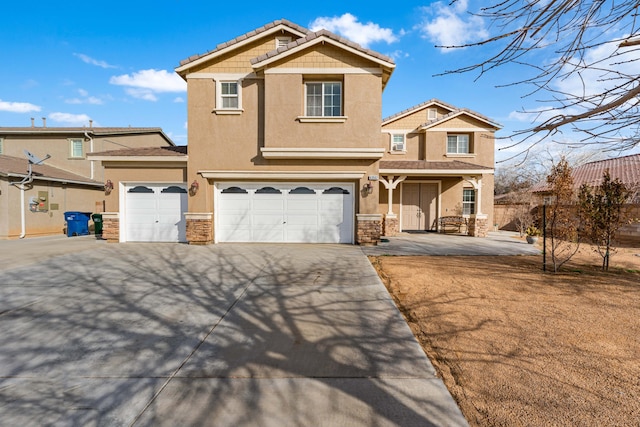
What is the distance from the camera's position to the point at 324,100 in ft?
34.3

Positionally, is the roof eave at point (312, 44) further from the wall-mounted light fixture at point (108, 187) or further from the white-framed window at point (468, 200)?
the white-framed window at point (468, 200)

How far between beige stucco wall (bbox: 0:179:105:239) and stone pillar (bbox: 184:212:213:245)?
9.27 metres

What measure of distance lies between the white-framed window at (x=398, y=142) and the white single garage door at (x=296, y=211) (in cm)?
697

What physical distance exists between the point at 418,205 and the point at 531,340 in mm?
12785

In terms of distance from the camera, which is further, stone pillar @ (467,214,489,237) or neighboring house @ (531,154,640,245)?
stone pillar @ (467,214,489,237)

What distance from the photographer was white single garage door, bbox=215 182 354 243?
1083 centimetres

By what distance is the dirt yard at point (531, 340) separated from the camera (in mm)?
2465

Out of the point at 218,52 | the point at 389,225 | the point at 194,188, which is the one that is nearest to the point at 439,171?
the point at 389,225

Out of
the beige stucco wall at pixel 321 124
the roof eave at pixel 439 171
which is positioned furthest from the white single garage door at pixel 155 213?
the roof eave at pixel 439 171

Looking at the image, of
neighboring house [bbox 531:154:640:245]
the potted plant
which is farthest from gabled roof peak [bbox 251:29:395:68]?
the potted plant

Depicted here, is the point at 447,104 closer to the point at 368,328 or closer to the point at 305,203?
the point at 305,203

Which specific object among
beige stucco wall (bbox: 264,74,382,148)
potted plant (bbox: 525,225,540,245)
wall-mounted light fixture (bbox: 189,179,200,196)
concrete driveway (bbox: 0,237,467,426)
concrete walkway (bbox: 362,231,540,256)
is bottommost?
concrete driveway (bbox: 0,237,467,426)

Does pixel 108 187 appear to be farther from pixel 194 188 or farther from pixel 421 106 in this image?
pixel 421 106

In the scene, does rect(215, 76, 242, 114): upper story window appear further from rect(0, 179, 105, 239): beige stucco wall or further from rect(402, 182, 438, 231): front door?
rect(0, 179, 105, 239): beige stucco wall
